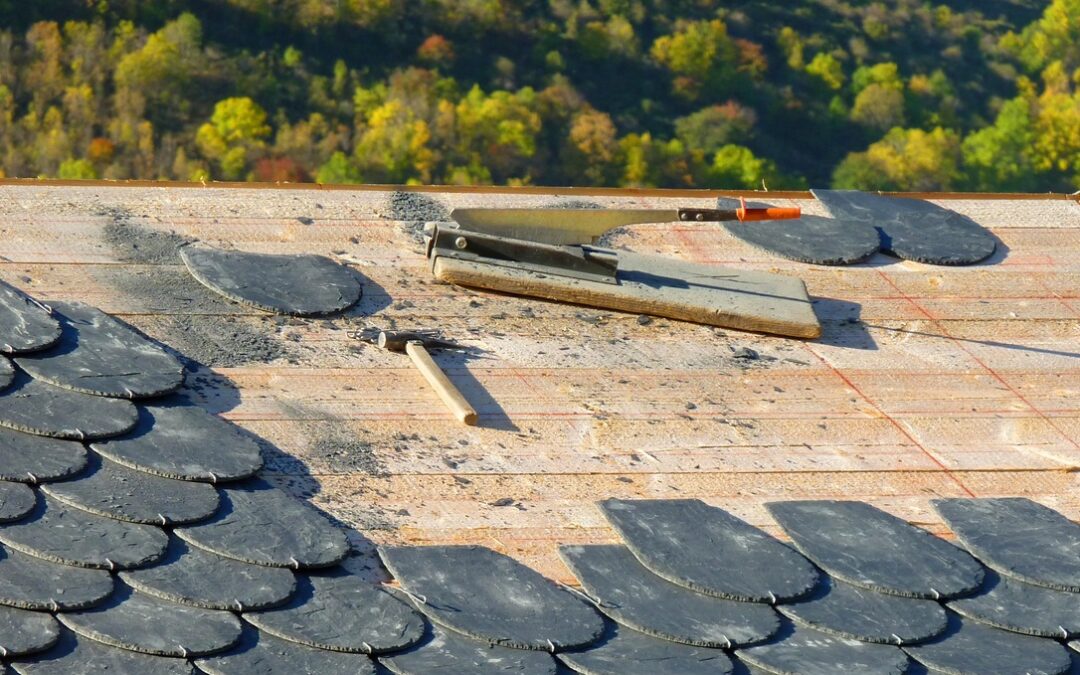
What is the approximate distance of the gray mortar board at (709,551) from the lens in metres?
5.15

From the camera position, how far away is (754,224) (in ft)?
27.3

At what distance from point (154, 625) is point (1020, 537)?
3.01m

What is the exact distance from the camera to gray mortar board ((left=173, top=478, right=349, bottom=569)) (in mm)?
4934

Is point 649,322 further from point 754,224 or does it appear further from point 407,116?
point 407,116

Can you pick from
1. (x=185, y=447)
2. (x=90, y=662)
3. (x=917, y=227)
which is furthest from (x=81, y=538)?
(x=917, y=227)

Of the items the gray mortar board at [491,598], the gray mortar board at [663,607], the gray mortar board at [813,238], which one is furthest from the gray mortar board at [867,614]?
the gray mortar board at [813,238]

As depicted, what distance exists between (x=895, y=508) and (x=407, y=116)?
47.0 m

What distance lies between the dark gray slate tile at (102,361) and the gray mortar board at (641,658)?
1.97m

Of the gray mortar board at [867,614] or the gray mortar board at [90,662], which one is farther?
the gray mortar board at [867,614]

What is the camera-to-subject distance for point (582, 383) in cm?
651

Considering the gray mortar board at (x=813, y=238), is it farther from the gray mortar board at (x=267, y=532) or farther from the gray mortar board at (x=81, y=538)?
the gray mortar board at (x=81, y=538)

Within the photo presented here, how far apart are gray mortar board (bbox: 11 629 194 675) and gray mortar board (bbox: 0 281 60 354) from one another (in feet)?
5.35

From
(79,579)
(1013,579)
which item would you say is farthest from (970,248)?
(79,579)

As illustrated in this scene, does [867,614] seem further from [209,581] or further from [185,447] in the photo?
[185,447]
